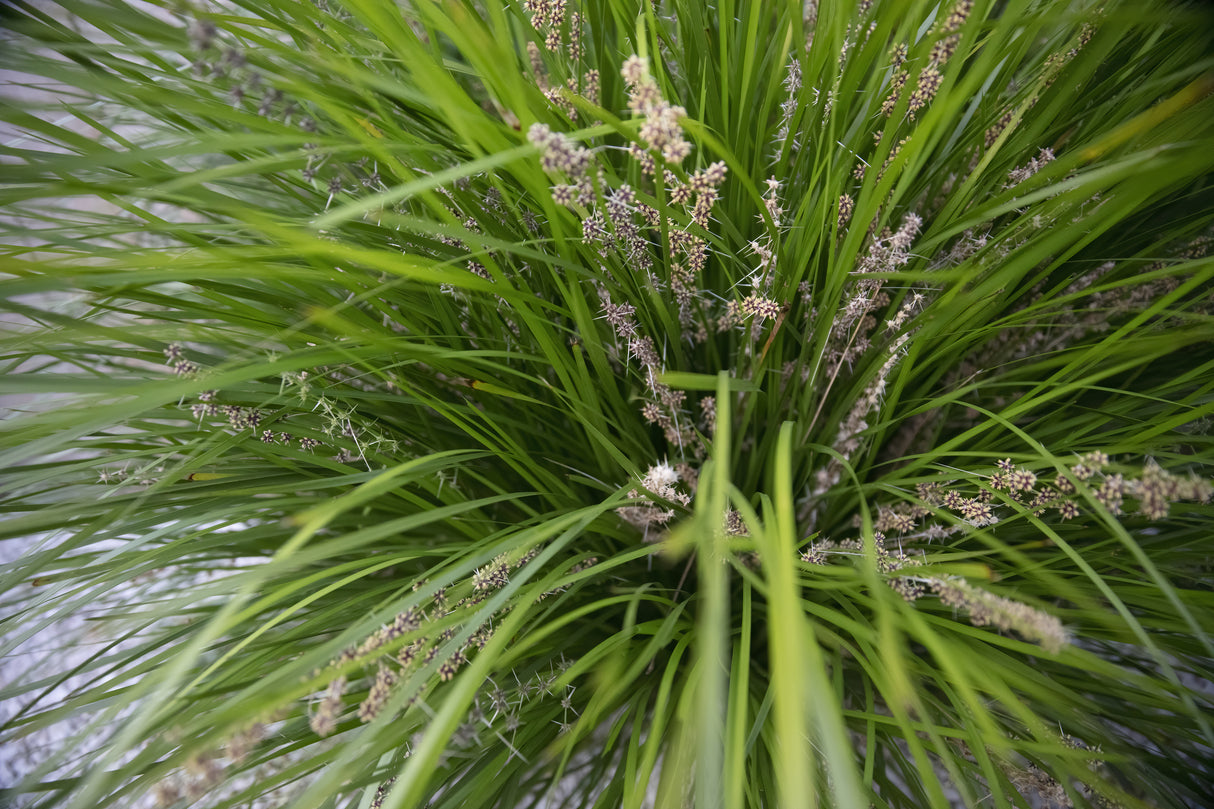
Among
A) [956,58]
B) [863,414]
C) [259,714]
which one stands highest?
[956,58]

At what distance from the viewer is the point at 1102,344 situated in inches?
20.9

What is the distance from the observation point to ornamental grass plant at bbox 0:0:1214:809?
427 mm

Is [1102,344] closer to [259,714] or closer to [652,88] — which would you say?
[652,88]

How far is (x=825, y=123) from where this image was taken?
678 mm

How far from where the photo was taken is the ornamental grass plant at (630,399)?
43cm

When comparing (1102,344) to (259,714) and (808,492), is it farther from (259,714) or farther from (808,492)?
(259,714)

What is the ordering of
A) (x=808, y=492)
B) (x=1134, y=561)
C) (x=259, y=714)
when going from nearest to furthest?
(x=259, y=714) < (x=1134, y=561) < (x=808, y=492)

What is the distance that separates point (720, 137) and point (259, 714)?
628mm

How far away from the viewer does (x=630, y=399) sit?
641mm

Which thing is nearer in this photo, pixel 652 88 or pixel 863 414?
pixel 652 88

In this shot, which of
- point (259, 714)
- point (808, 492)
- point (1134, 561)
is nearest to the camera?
point (259, 714)

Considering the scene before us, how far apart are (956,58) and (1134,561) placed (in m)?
0.51

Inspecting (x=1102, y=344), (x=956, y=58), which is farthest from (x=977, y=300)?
(x=956, y=58)

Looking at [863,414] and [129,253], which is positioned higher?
[129,253]
